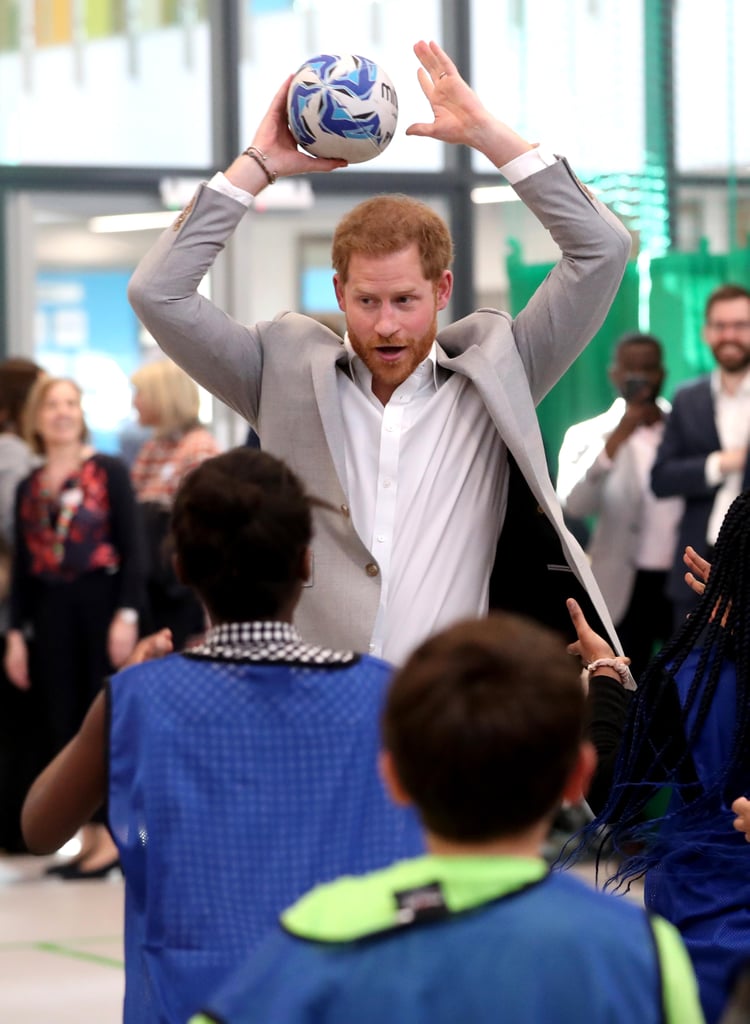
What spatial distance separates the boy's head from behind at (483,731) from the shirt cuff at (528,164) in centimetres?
149

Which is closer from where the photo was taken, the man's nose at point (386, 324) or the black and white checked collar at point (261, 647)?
the black and white checked collar at point (261, 647)

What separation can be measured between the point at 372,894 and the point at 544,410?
20.3ft

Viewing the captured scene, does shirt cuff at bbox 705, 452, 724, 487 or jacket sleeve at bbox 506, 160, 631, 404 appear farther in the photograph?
shirt cuff at bbox 705, 452, 724, 487

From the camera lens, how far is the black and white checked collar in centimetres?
201

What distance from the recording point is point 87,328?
8.12m

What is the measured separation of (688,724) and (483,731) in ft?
3.65

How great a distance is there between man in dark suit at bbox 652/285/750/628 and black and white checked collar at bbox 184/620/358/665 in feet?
12.9

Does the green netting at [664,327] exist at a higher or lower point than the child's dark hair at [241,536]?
higher

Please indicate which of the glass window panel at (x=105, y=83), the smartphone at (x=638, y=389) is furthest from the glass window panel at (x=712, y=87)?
the glass window panel at (x=105, y=83)

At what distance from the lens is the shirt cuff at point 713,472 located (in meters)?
5.82

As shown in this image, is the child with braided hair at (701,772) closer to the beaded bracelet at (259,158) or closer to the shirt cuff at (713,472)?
the beaded bracelet at (259,158)

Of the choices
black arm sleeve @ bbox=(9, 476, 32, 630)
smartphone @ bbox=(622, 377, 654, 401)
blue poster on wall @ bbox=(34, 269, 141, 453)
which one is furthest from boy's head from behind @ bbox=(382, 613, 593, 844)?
blue poster on wall @ bbox=(34, 269, 141, 453)

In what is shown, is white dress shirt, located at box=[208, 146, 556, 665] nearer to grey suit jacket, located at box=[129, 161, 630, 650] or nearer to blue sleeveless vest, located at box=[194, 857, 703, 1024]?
grey suit jacket, located at box=[129, 161, 630, 650]

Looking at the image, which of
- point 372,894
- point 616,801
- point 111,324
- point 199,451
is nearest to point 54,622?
point 199,451
